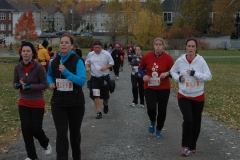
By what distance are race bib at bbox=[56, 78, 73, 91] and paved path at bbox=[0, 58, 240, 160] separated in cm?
167

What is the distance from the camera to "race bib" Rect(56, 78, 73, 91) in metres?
7.25

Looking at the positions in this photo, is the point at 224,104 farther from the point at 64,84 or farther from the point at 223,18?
the point at 223,18

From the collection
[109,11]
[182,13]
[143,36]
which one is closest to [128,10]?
[109,11]

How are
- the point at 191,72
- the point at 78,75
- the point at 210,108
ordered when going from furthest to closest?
the point at 210,108 < the point at 191,72 < the point at 78,75

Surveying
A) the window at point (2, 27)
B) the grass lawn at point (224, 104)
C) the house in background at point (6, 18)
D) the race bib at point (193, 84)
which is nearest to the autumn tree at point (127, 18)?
the house in background at point (6, 18)

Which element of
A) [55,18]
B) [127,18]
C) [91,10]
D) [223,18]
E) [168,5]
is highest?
[91,10]

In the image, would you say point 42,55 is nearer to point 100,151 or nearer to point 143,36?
point 100,151

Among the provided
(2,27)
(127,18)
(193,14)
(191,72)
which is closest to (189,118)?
(191,72)

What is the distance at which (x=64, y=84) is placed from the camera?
7.27 m

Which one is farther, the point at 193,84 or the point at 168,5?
the point at 168,5

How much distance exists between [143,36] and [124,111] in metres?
64.2

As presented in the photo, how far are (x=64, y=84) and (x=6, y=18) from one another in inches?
4554

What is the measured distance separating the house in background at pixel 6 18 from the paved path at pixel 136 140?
108693 mm

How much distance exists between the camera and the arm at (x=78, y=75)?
23.3 feet
